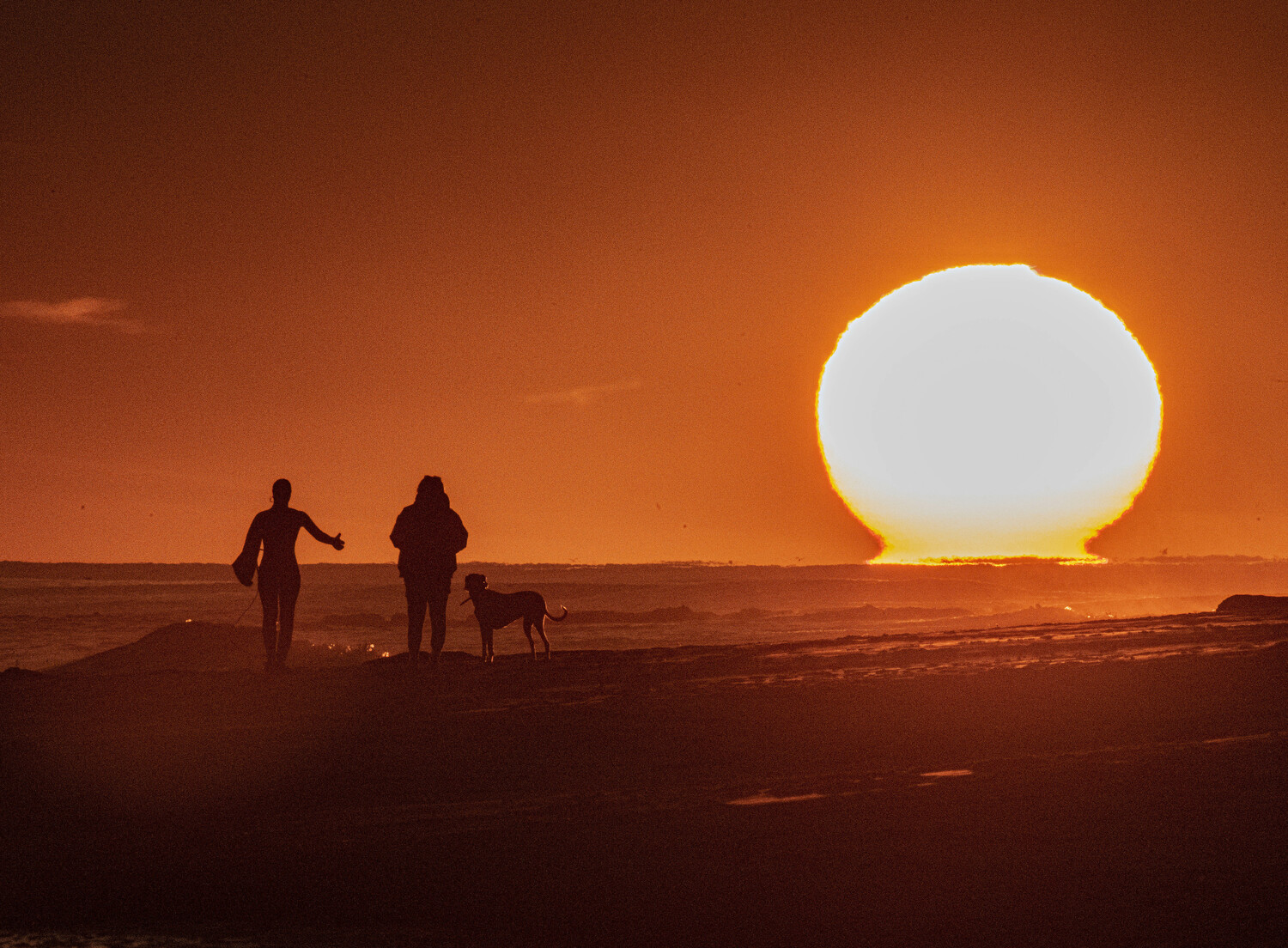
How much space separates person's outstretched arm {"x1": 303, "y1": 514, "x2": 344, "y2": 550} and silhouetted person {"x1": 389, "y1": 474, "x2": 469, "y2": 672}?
65 cm

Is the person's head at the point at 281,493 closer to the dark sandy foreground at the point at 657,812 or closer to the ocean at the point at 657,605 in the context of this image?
the dark sandy foreground at the point at 657,812

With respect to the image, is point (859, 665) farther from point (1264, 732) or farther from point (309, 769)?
point (309, 769)

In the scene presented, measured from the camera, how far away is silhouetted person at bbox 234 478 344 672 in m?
13.6

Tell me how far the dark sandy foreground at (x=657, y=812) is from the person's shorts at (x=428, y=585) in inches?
54.3

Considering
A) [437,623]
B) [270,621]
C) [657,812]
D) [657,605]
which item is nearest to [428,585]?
[437,623]

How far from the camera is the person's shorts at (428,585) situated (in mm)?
14109

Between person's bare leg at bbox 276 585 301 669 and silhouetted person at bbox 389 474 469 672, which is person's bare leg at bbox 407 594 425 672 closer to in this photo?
silhouetted person at bbox 389 474 469 672

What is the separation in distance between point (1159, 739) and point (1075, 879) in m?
4.46

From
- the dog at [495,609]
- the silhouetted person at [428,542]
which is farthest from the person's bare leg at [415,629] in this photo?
the dog at [495,609]

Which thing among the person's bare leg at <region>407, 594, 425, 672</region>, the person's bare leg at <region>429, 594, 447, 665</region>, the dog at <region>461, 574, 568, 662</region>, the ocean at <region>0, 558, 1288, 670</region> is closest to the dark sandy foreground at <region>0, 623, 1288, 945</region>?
the person's bare leg at <region>429, 594, 447, 665</region>

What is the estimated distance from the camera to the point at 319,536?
45.1 ft

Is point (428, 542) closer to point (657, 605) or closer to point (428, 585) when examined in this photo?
point (428, 585)

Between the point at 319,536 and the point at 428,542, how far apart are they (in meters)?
1.20

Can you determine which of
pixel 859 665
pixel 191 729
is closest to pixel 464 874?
pixel 191 729
